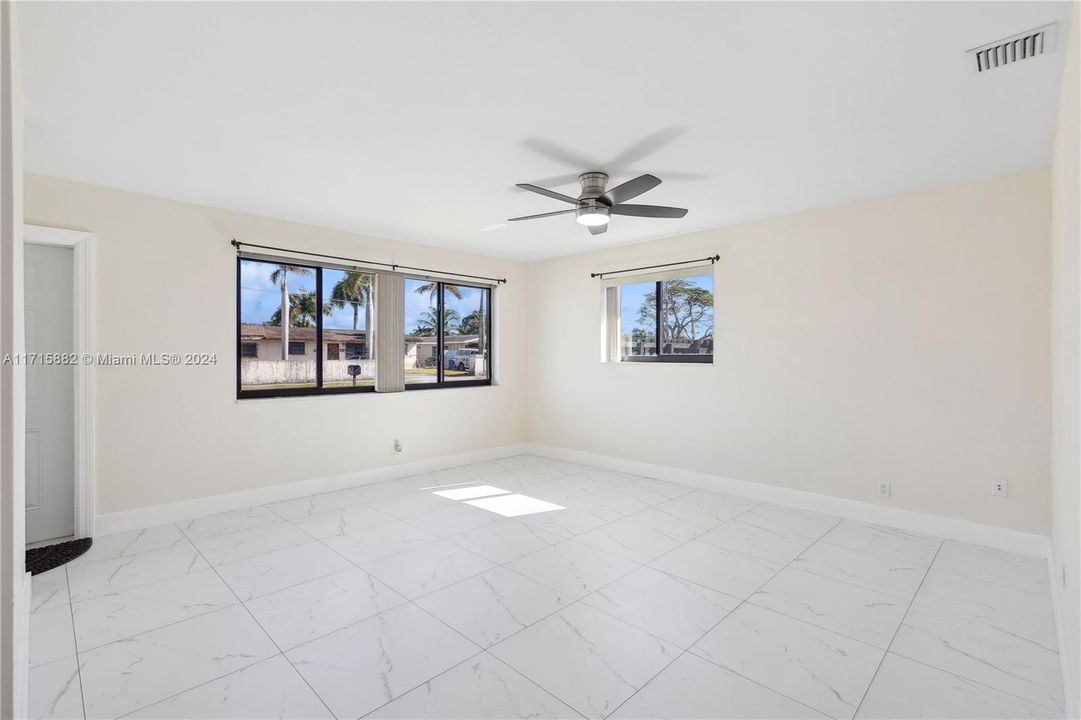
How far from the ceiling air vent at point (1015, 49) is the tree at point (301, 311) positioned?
4.70 metres

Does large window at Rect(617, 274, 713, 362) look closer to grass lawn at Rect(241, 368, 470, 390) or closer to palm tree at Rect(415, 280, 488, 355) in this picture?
palm tree at Rect(415, 280, 488, 355)

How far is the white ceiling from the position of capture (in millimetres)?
1772

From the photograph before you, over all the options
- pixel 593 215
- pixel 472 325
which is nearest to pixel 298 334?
pixel 472 325

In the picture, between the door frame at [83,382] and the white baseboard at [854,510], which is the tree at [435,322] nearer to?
the white baseboard at [854,510]

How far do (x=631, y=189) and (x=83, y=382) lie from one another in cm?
382

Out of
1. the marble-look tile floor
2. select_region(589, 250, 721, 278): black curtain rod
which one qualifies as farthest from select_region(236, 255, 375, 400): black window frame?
select_region(589, 250, 721, 278): black curtain rod

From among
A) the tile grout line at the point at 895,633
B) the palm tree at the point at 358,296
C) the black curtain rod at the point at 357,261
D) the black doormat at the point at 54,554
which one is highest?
the black curtain rod at the point at 357,261

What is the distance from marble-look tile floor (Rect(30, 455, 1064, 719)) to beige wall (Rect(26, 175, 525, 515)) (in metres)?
0.49

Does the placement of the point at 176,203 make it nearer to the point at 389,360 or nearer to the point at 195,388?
the point at 195,388

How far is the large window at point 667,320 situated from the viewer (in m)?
4.86

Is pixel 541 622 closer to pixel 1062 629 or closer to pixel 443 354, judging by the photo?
pixel 1062 629

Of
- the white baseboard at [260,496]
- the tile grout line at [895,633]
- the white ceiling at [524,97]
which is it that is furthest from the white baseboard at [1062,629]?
the white baseboard at [260,496]

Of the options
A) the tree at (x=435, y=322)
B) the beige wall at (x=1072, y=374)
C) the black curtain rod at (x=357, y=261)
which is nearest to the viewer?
the beige wall at (x=1072, y=374)

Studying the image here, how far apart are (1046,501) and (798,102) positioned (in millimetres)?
2980
